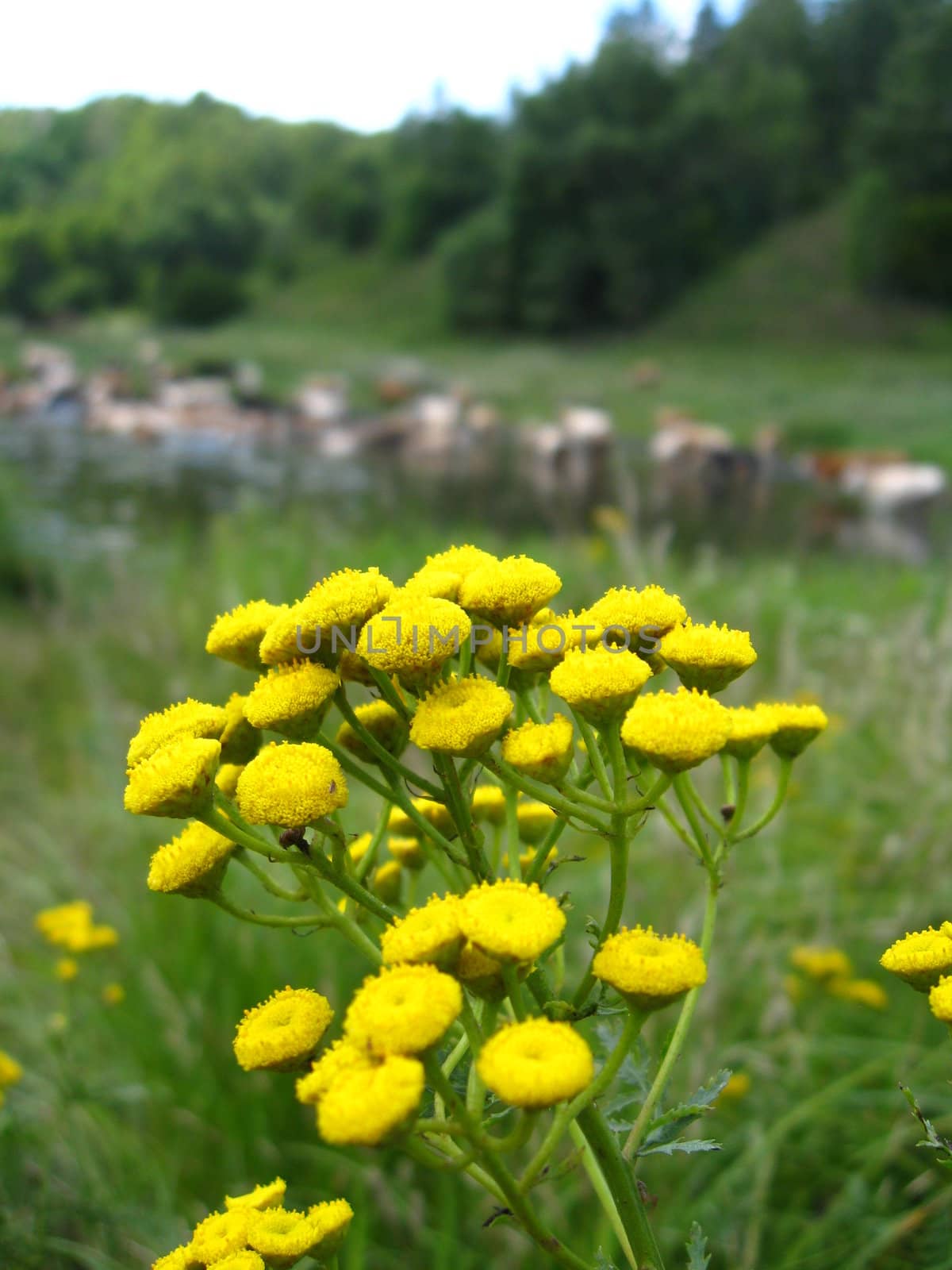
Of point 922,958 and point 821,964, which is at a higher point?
point 922,958

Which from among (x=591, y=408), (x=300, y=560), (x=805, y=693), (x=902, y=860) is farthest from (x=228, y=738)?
(x=591, y=408)

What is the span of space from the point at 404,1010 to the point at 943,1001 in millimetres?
464

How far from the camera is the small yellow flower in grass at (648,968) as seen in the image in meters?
0.82

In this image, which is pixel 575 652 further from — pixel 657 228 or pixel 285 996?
pixel 657 228

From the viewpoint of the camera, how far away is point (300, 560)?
21.5 feet

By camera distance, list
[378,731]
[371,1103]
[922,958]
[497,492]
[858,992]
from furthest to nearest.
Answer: [497,492] → [858,992] → [378,731] → [922,958] → [371,1103]

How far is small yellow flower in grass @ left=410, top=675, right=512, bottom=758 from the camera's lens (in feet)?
2.90

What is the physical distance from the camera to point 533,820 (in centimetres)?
120

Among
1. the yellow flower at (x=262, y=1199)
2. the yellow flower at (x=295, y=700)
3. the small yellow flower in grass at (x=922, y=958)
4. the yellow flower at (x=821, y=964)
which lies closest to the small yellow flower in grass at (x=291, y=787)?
the yellow flower at (x=295, y=700)

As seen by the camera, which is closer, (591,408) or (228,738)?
(228,738)

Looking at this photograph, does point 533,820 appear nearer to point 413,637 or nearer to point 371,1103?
point 413,637

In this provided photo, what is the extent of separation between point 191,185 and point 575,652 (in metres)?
10.4

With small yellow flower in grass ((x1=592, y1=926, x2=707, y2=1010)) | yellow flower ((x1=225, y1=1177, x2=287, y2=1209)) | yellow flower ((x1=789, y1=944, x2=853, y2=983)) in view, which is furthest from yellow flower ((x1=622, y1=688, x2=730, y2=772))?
yellow flower ((x1=789, y1=944, x2=853, y2=983))

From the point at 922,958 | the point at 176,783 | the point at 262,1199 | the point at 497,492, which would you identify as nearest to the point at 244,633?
the point at 176,783
